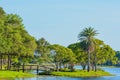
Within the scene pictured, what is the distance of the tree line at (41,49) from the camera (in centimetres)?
11581

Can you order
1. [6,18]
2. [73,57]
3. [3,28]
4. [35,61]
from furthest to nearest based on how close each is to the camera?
1. [35,61]
2. [73,57]
3. [6,18]
4. [3,28]

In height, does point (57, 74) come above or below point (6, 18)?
below

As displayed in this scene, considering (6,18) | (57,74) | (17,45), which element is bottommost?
(57,74)

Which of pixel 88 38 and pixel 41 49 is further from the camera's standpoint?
pixel 41 49

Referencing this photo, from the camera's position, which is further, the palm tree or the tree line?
the palm tree

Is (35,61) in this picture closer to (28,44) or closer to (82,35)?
(82,35)

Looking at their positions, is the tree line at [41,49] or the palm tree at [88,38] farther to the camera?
the palm tree at [88,38]

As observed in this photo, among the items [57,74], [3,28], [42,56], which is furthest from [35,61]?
[3,28]

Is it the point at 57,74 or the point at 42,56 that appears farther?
the point at 42,56

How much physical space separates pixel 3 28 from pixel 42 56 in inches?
2338

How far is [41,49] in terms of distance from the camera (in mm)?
176375

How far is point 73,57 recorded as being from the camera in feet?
477

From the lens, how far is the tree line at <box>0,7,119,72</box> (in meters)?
116

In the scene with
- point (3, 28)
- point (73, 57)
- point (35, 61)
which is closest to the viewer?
point (3, 28)
